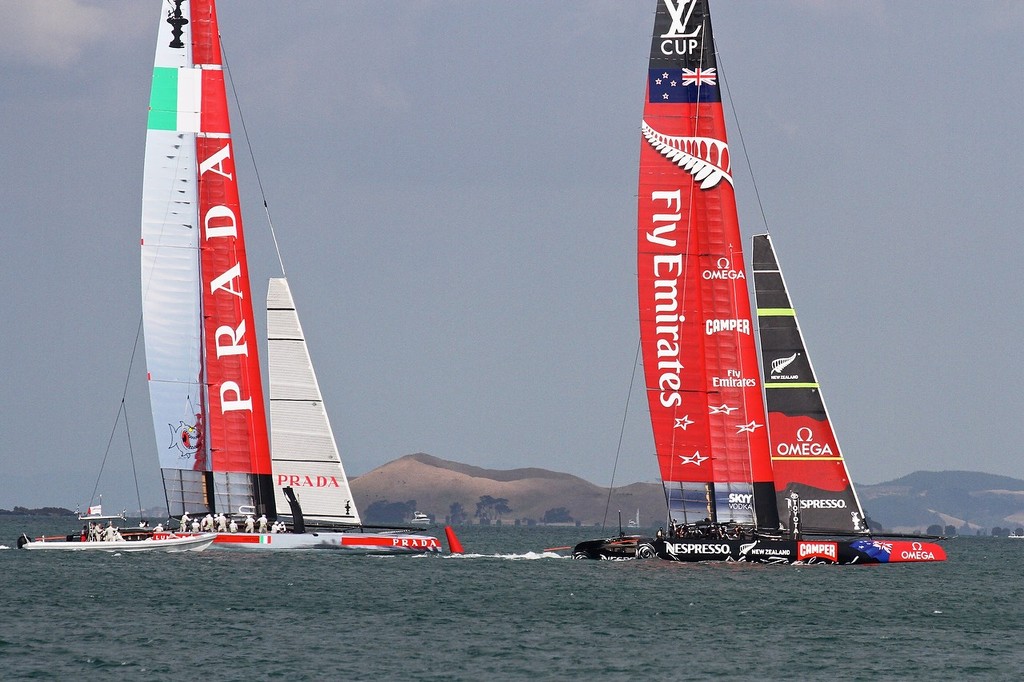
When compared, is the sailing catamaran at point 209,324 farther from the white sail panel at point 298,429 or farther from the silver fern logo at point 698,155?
the silver fern logo at point 698,155

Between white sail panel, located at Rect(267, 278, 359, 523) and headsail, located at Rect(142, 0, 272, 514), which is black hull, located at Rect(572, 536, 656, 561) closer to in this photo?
white sail panel, located at Rect(267, 278, 359, 523)

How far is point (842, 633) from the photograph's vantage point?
37781 millimetres

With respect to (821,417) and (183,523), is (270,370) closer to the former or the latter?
(183,523)

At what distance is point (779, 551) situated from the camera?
50.0 meters

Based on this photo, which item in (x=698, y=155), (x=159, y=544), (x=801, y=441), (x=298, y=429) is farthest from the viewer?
(x=298, y=429)

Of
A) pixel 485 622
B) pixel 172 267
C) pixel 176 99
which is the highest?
pixel 176 99

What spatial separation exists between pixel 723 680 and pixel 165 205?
101ft

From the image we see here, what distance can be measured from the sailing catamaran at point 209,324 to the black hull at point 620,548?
5328mm

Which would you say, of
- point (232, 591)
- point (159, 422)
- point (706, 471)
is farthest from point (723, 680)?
point (159, 422)

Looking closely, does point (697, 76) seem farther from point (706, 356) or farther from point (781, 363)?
point (781, 363)

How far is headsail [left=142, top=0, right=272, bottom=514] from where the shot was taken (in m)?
54.5

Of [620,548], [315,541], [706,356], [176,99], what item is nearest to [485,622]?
[620,548]

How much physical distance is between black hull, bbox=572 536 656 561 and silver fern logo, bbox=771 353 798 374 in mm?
6765

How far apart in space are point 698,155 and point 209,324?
17106 mm
